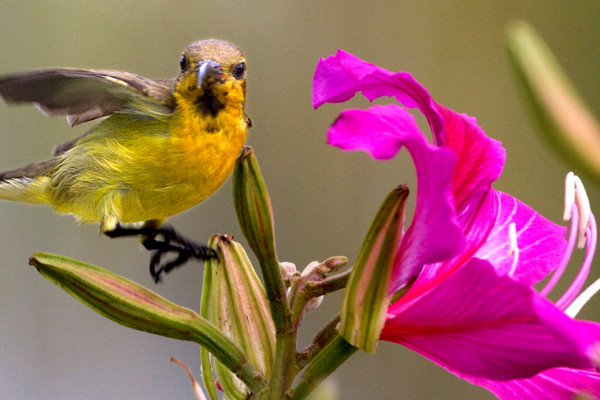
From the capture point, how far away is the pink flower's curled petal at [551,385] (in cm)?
46

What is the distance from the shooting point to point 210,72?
1.09 meters

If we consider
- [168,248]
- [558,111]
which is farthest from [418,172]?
[168,248]

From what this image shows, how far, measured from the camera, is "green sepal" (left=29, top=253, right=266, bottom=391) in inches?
19.6

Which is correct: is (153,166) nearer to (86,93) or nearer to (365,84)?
(86,93)

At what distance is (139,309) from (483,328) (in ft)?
0.69

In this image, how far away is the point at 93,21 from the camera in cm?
258

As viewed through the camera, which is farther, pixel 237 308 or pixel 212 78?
pixel 212 78

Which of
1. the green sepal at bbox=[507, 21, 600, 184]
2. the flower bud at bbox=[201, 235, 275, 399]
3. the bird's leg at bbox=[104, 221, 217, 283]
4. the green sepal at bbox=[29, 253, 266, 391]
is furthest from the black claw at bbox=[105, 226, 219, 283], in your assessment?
the green sepal at bbox=[507, 21, 600, 184]

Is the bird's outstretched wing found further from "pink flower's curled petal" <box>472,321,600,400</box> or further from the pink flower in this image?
"pink flower's curled petal" <box>472,321,600,400</box>

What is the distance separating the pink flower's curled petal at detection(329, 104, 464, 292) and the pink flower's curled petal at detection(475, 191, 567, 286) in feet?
0.38

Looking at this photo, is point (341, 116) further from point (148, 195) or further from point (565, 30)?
point (565, 30)

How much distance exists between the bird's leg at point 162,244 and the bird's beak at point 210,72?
0.68ft

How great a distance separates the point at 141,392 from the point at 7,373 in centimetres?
37

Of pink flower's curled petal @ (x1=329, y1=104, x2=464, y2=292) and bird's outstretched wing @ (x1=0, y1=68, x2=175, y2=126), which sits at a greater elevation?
bird's outstretched wing @ (x1=0, y1=68, x2=175, y2=126)
